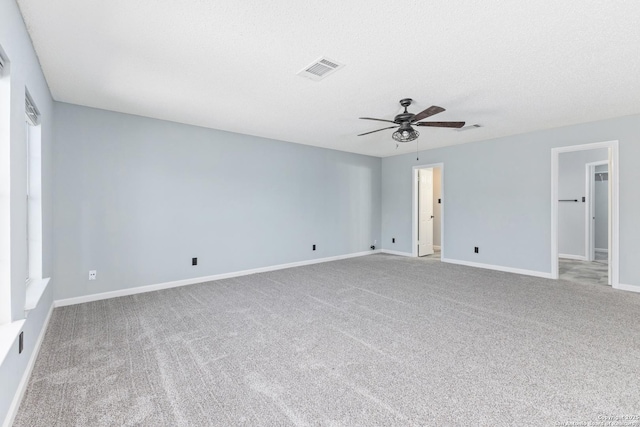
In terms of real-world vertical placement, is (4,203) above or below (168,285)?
above

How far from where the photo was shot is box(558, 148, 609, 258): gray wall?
6.07m

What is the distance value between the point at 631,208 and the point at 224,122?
Result: 5834 millimetres

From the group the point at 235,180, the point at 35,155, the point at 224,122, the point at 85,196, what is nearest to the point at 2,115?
the point at 35,155

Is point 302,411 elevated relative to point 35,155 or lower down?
lower down

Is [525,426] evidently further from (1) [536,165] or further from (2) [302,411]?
(1) [536,165]

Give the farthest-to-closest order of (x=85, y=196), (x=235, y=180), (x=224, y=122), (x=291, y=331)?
1. (x=235, y=180)
2. (x=224, y=122)
3. (x=85, y=196)
4. (x=291, y=331)

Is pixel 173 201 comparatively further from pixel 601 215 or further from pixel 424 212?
pixel 601 215

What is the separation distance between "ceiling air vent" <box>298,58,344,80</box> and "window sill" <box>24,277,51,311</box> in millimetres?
2729

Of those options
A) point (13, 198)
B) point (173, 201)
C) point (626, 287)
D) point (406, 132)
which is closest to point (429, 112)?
point (406, 132)

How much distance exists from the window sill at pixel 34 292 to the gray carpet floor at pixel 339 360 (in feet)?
1.56

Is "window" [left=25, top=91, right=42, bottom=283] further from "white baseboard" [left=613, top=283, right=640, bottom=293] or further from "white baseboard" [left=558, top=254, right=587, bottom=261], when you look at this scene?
"white baseboard" [left=558, top=254, right=587, bottom=261]

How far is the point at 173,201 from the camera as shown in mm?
4145

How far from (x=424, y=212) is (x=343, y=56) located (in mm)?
5198

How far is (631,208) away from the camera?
154 inches
